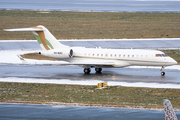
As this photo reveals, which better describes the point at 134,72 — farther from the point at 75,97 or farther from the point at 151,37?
the point at 151,37

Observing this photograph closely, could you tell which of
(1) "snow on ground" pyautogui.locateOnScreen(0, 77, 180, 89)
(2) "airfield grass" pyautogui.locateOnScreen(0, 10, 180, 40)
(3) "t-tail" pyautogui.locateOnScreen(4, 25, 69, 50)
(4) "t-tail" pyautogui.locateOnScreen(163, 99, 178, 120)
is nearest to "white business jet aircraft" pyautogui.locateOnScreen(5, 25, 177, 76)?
(3) "t-tail" pyautogui.locateOnScreen(4, 25, 69, 50)

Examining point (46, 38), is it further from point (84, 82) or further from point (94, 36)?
point (94, 36)

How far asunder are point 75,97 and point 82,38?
3714 cm

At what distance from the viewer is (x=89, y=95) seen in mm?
29109

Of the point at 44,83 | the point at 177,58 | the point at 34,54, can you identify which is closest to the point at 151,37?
the point at 177,58

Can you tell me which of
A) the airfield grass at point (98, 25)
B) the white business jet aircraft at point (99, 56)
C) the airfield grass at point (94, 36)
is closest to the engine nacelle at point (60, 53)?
the white business jet aircraft at point (99, 56)

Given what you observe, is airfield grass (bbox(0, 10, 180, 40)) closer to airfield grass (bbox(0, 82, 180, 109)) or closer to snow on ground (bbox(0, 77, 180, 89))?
snow on ground (bbox(0, 77, 180, 89))

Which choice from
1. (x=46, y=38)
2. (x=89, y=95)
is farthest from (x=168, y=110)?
(x=46, y=38)

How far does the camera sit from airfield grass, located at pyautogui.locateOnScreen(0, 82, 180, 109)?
26.8m

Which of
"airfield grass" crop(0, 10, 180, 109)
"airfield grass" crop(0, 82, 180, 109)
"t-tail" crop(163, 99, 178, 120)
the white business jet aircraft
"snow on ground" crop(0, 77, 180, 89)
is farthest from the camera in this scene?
the white business jet aircraft

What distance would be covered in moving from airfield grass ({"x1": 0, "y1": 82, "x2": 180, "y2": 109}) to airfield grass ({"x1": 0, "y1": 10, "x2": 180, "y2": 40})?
34060mm

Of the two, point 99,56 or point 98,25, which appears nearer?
point 99,56

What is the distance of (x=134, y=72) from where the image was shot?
39281mm

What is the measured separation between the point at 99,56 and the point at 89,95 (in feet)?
31.7
